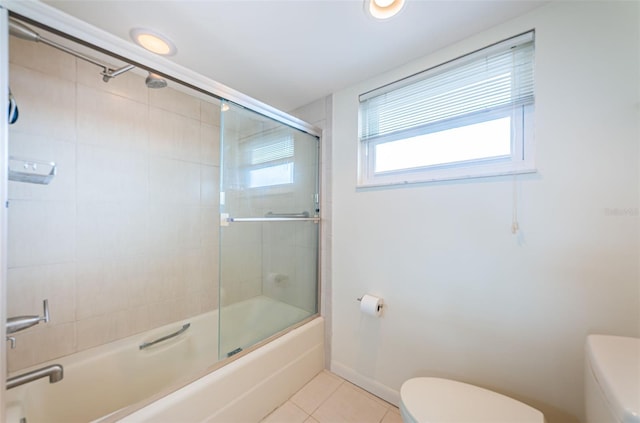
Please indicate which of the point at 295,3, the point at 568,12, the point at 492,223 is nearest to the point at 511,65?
the point at 568,12

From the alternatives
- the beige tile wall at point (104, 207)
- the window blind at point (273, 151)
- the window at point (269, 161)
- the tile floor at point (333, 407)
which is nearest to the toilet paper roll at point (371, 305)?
the tile floor at point (333, 407)

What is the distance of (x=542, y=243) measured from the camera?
1026 millimetres

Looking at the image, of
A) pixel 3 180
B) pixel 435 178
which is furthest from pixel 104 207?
pixel 435 178

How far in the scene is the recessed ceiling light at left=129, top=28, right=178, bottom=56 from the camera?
117 cm

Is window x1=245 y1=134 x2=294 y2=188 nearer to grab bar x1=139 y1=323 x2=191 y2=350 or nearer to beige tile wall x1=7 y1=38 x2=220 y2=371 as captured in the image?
beige tile wall x1=7 y1=38 x2=220 y2=371

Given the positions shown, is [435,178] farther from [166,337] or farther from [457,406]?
[166,337]

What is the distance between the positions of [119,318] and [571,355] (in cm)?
247

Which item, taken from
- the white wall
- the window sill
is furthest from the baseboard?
the window sill

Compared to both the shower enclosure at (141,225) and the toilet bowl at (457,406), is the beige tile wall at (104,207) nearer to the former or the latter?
the shower enclosure at (141,225)

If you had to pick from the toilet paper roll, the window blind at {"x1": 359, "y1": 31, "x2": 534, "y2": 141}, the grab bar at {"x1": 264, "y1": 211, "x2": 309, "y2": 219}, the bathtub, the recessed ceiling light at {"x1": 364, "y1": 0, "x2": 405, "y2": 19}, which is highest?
the recessed ceiling light at {"x1": 364, "y1": 0, "x2": 405, "y2": 19}

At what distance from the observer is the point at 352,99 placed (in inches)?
66.0

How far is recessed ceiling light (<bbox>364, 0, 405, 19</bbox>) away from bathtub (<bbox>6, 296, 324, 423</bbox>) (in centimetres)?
179

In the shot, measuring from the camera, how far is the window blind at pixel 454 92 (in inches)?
44.0

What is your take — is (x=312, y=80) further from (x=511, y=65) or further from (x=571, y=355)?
(x=571, y=355)
